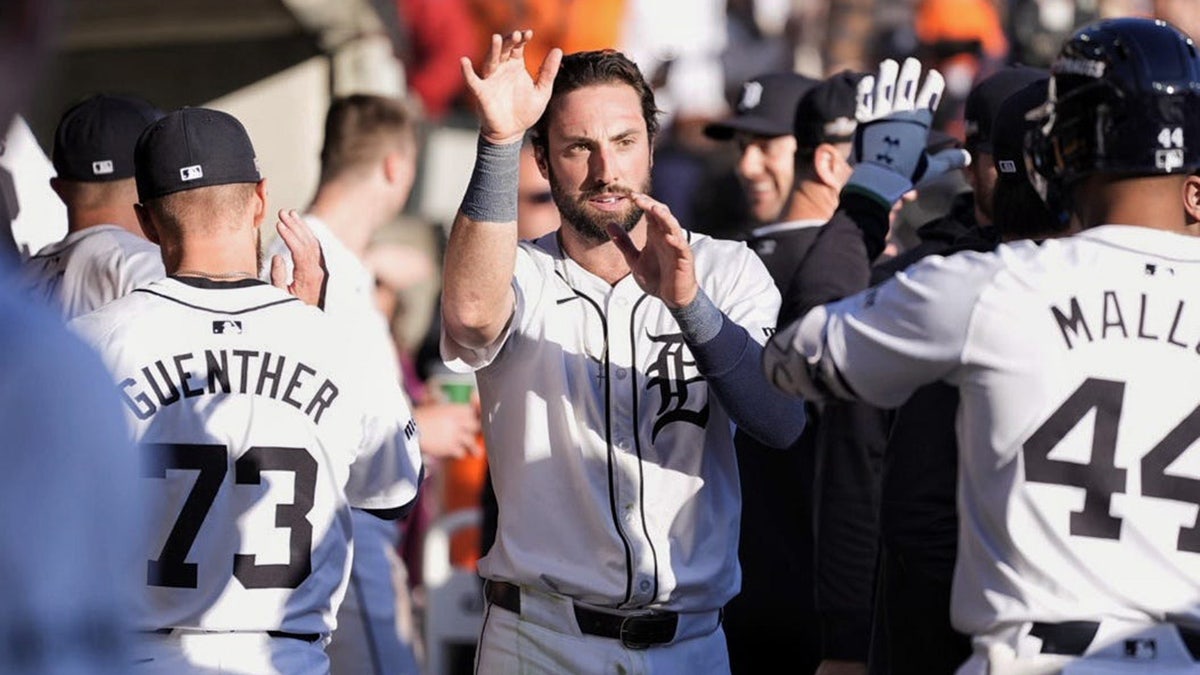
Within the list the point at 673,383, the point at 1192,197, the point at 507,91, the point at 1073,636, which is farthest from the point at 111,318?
the point at 1192,197

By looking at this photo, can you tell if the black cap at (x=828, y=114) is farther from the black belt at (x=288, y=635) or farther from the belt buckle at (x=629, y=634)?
the black belt at (x=288, y=635)

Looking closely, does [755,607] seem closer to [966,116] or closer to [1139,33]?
[966,116]

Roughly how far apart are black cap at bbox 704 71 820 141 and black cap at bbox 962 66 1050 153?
130 cm

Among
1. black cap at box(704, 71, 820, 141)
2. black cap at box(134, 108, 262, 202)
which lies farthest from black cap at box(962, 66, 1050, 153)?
black cap at box(134, 108, 262, 202)

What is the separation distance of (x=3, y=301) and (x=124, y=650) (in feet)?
1.09

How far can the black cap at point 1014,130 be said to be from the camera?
4246mm

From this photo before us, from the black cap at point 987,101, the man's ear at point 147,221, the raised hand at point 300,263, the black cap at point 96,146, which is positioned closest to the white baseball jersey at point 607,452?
the raised hand at point 300,263

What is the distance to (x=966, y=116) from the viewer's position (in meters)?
5.45

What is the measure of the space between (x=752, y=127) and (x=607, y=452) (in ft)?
8.76

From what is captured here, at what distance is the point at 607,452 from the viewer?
14.4 feet

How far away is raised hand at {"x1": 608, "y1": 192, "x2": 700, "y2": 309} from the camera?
4.01 meters

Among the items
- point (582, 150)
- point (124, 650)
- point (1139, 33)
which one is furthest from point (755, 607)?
point (124, 650)

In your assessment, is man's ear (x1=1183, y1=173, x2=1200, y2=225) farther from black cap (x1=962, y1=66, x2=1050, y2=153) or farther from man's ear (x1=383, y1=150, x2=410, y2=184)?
man's ear (x1=383, y1=150, x2=410, y2=184)

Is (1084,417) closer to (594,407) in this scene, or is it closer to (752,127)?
(594,407)
